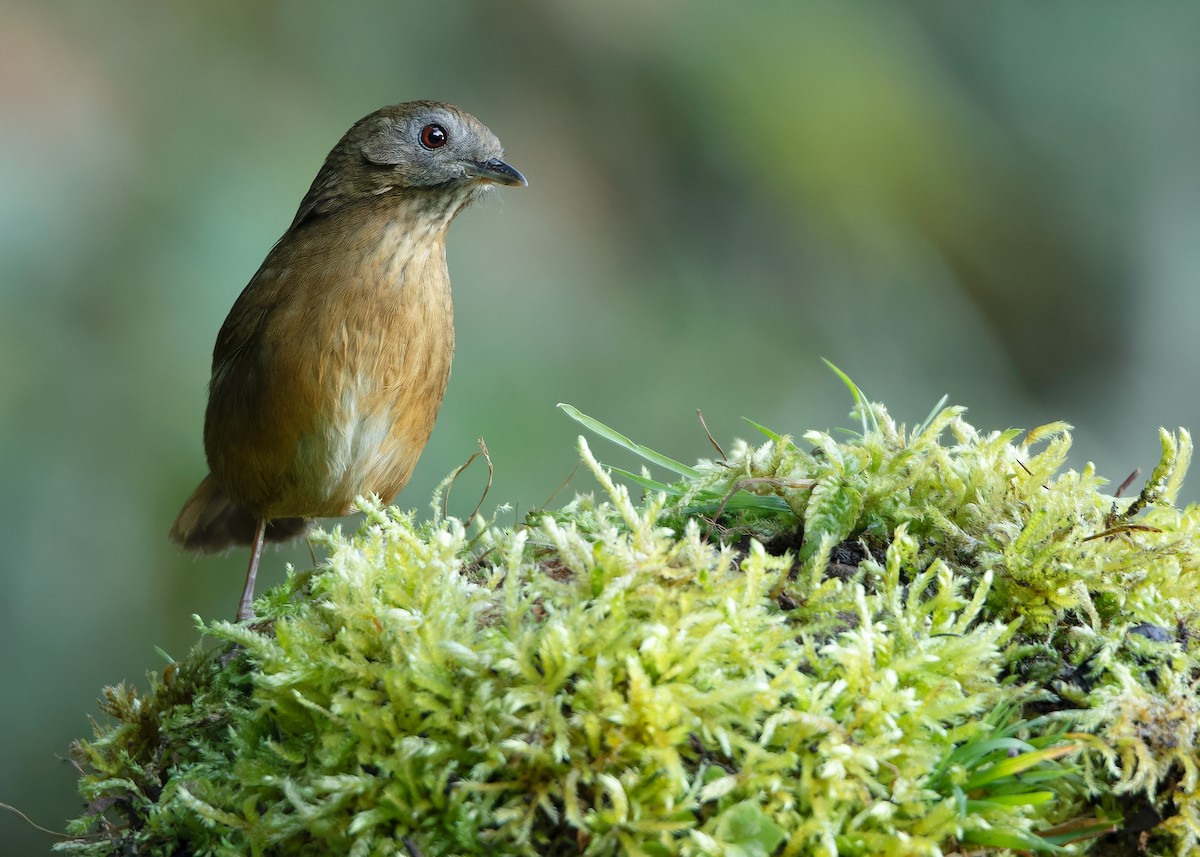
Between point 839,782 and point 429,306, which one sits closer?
point 839,782

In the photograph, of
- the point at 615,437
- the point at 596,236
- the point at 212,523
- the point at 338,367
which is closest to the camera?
the point at 615,437

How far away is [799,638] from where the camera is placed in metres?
1.49

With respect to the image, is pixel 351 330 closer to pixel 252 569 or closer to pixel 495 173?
pixel 495 173

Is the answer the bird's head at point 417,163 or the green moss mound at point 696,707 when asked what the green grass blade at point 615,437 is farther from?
the bird's head at point 417,163

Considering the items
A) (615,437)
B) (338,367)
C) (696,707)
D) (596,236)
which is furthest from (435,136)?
(696,707)

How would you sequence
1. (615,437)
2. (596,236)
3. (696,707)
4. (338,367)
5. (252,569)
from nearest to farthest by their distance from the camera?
(696,707), (615,437), (338,367), (252,569), (596,236)

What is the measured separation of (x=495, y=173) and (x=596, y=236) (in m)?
2.01

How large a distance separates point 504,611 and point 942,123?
15.8ft

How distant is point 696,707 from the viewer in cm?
125

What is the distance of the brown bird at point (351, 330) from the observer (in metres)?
3.11

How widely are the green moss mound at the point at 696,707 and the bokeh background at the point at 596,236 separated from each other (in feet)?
9.19

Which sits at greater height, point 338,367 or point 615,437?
point 338,367

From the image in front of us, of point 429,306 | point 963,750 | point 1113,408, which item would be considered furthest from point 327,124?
point 963,750

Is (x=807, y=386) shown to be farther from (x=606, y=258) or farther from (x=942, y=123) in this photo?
(x=942, y=123)
